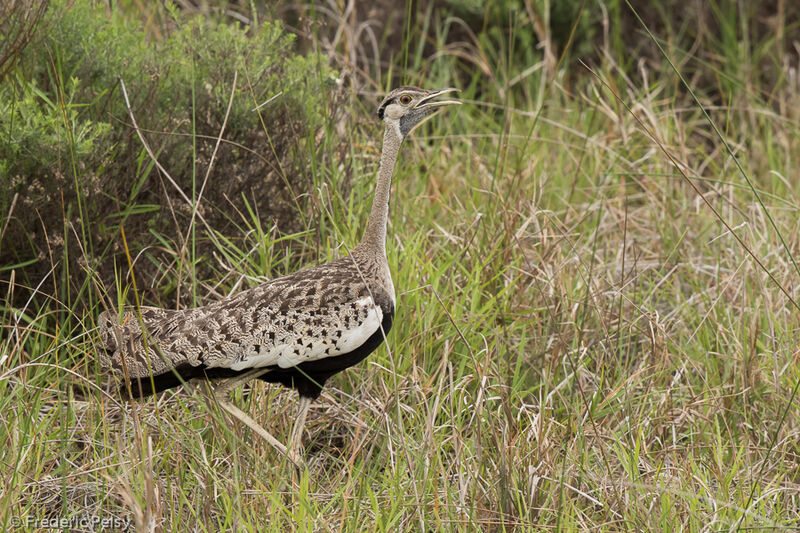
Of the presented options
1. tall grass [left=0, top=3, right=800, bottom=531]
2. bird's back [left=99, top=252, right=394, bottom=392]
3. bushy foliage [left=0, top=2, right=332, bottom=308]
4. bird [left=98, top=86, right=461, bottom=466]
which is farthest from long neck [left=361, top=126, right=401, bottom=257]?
bushy foliage [left=0, top=2, right=332, bottom=308]

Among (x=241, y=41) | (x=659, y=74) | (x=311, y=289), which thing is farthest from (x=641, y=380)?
(x=659, y=74)

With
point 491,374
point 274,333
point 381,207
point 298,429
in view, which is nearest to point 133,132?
point 381,207

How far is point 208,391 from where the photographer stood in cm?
378

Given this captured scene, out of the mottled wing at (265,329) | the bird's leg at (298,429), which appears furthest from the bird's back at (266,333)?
the bird's leg at (298,429)

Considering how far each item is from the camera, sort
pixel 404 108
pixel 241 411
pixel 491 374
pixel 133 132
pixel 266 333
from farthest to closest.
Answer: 1. pixel 133 132
2. pixel 491 374
3. pixel 404 108
4. pixel 241 411
5. pixel 266 333

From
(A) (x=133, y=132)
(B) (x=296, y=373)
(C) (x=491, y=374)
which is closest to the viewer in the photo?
(B) (x=296, y=373)

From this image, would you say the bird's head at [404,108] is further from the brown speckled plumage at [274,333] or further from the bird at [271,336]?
the brown speckled plumage at [274,333]

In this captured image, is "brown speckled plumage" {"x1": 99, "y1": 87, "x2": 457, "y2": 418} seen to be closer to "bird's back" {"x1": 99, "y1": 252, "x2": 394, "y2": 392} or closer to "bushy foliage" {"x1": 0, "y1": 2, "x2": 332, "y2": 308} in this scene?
"bird's back" {"x1": 99, "y1": 252, "x2": 394, "y2": 392}

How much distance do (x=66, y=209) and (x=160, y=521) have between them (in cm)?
182

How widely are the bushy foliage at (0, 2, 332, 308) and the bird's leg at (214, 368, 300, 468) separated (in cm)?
89

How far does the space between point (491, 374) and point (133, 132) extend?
1916mm

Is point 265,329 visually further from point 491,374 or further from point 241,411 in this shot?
point 491,374

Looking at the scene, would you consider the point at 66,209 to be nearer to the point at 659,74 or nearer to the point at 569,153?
the point at 569,153

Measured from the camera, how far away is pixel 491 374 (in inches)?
168
